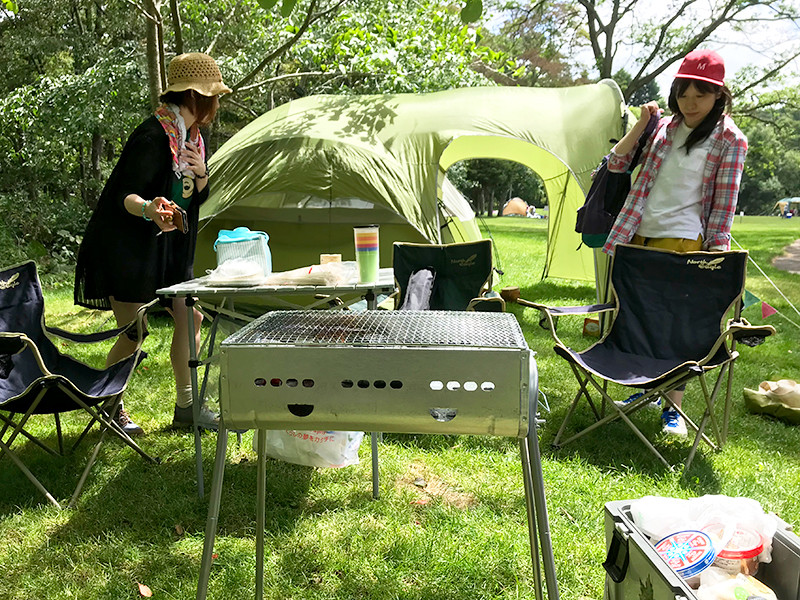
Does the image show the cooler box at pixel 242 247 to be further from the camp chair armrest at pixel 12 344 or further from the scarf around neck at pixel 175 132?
the camp chair armrest at pixel 12 344

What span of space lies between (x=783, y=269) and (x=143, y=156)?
1068 centimetres

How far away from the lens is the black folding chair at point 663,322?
9.47ft

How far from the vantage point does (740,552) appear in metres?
1.40

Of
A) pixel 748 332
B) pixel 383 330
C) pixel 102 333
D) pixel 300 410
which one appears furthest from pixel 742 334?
pixel 102 333

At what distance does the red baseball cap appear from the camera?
9.15ft

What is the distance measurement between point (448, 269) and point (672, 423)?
1.66 metres

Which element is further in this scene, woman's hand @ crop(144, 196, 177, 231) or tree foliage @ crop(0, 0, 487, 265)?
tree foliage @ crop(0, 0, 487, 265)

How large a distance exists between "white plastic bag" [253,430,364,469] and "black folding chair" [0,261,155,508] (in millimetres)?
622

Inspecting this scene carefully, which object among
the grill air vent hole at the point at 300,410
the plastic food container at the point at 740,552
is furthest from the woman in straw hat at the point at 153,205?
the plastic food container at the point at 740,552

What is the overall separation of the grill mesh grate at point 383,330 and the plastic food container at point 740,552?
2.20ft

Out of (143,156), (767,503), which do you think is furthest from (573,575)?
(143,156)

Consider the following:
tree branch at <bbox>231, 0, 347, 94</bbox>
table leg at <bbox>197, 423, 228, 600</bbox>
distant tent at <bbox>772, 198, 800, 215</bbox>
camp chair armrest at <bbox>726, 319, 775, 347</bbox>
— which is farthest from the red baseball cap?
distant tent at <bbox>772, 198, 800, 215</bbox>

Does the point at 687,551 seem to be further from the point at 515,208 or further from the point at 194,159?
the point at 515,208

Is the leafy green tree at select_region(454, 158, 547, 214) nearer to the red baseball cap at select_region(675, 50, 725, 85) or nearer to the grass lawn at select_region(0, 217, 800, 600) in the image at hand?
the red baseball cap at select_region(675, 50, 725, 85)
